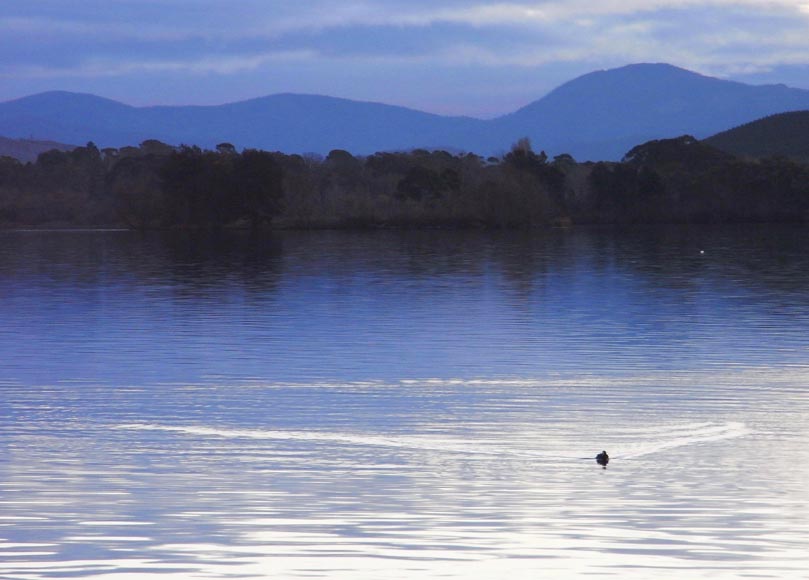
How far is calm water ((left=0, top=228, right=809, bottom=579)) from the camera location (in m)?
9.39

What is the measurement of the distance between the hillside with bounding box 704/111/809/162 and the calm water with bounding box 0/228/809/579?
14093 centimetres

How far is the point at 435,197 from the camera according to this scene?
9081cm

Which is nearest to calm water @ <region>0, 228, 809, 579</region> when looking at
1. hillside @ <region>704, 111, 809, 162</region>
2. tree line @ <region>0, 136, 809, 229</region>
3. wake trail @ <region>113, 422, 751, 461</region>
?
wake trail @ <region>113, 422, 751, 461</region>

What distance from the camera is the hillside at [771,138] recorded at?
166 m

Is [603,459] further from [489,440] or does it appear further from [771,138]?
[771,138]

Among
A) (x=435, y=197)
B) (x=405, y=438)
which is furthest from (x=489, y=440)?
(x=435, y=197)

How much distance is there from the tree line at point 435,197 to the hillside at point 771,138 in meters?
55.4

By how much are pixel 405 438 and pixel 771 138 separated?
166 m

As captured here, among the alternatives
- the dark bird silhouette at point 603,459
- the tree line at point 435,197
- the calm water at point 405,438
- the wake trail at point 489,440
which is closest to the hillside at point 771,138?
the tree line at point 435,197

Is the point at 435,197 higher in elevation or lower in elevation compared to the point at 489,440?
higher

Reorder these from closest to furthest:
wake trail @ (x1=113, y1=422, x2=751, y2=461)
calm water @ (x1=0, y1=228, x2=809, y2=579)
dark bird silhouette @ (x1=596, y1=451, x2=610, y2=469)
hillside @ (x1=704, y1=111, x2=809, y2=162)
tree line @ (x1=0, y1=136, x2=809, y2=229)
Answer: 1. calm water @ (x1=0, y1=228, x2=809, y2=579)
2. dark bird silhouette @ (x1=596, y1=451, x2=610, y2=469)
3. wake trail @ (x1=113, y1=422, x2=751, y2=461)
4. tree line @ (x1=0, y1=136, x2=809, y2=229)
5. hillside @ (x1=704, y1=111, x2=809, y2=162)

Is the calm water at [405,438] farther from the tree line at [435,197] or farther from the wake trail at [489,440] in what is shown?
the tree line at [435,197]

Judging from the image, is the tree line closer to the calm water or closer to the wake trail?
the calm water

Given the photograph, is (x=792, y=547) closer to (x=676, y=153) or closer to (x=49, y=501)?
(x=49, y=501)
